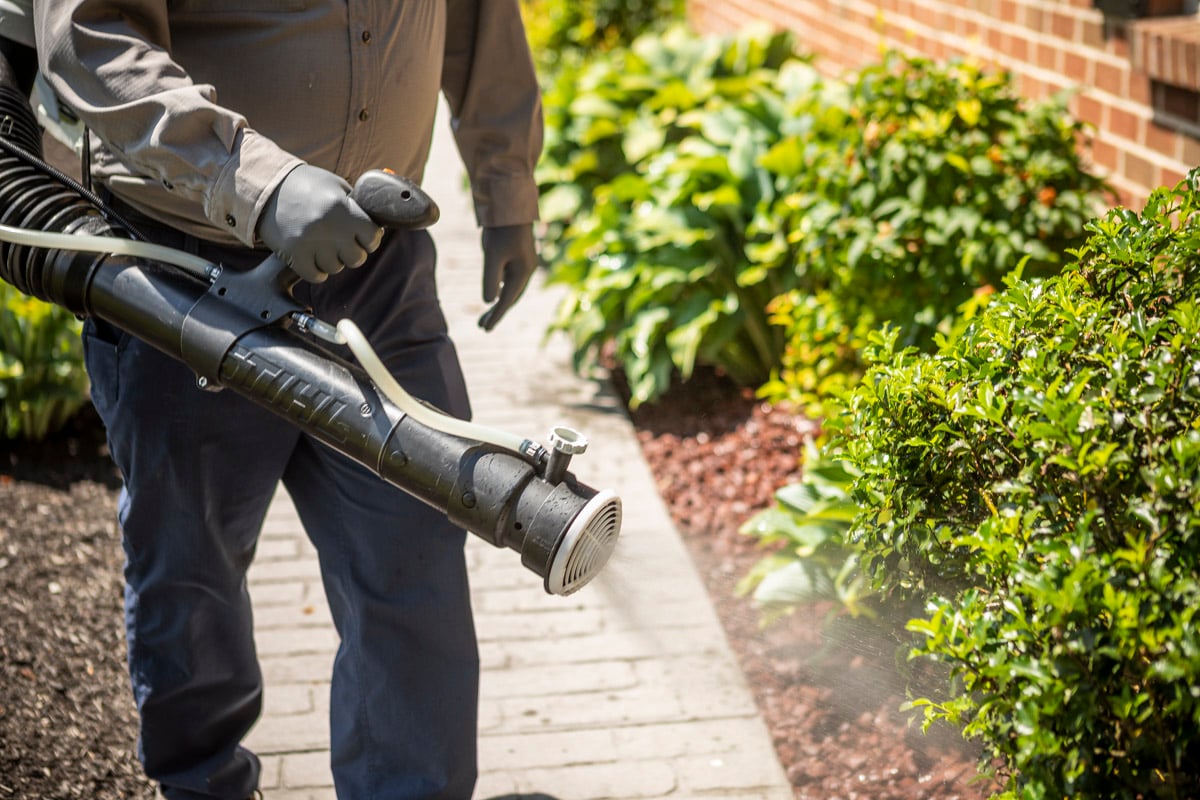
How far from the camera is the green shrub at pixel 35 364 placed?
13.9ft

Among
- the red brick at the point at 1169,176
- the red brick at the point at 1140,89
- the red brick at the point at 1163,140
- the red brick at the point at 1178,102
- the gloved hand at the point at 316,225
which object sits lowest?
the red brick at the point at 1169,176

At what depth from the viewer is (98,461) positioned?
14.4 ft

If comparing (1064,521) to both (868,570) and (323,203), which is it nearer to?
(868,570)

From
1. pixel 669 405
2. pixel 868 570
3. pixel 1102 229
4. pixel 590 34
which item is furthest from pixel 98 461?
pixel 590 34

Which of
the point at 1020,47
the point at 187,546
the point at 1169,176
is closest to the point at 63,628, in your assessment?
the point at 187,546

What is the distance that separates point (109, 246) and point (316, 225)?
1.48 ft

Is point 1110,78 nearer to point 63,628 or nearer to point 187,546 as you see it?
point 187,546

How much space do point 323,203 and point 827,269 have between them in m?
2.42

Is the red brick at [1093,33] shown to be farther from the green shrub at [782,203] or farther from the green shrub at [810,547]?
the green shrub at [810,547]

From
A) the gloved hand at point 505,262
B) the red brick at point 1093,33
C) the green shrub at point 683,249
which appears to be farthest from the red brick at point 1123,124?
the gloved hand at point 505,262

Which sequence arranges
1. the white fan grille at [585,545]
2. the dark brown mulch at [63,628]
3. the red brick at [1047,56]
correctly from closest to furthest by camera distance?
the white fan grille at [585,545], the dark brown mulch at [63,628], the red brick at [1047,56]

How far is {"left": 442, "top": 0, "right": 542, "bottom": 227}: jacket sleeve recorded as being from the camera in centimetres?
261

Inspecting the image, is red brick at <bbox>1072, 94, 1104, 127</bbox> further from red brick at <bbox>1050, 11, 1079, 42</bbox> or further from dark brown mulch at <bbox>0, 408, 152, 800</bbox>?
dark brown mulch at <bbox>0, 408, 152, 800</bbox>

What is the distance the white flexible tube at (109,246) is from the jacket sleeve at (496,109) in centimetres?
79
